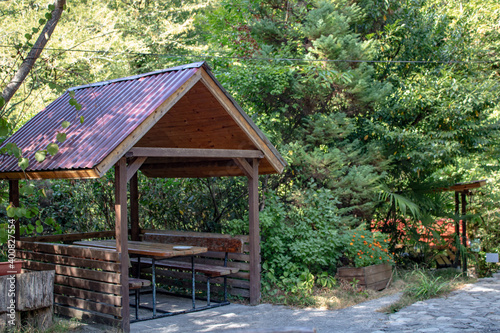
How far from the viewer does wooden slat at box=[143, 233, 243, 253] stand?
792 centimetres

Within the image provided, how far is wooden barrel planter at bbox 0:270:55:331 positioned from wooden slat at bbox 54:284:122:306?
55 centimetres

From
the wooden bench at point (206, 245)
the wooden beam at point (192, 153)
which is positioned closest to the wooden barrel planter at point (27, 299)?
the wooden beam at point (192, 153)

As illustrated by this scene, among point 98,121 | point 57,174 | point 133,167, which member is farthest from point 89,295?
point 98,121

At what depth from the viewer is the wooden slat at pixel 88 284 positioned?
6016 mm

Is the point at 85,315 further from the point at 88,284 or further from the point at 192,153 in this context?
the point at 192,153

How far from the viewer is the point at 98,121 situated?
21.6 feet

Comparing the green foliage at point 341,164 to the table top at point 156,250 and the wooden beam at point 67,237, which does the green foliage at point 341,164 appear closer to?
the table top at point 156,250

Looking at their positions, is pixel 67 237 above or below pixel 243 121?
below

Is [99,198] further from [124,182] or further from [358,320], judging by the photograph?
[358,320]

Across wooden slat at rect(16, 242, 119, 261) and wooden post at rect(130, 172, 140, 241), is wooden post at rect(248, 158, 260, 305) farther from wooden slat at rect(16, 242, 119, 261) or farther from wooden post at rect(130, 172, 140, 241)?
wooden post at rect(130, 172, 140, 241)

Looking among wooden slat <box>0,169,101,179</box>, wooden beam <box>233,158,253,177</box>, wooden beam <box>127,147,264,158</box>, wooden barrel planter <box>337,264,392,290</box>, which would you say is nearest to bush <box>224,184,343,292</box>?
wooden barrel planter <box>337,264,392,290</box>

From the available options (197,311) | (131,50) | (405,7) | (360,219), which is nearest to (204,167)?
(197,311)

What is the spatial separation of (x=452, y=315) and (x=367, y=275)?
2.11 m

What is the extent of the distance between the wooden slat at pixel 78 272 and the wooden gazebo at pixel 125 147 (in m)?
0.01
